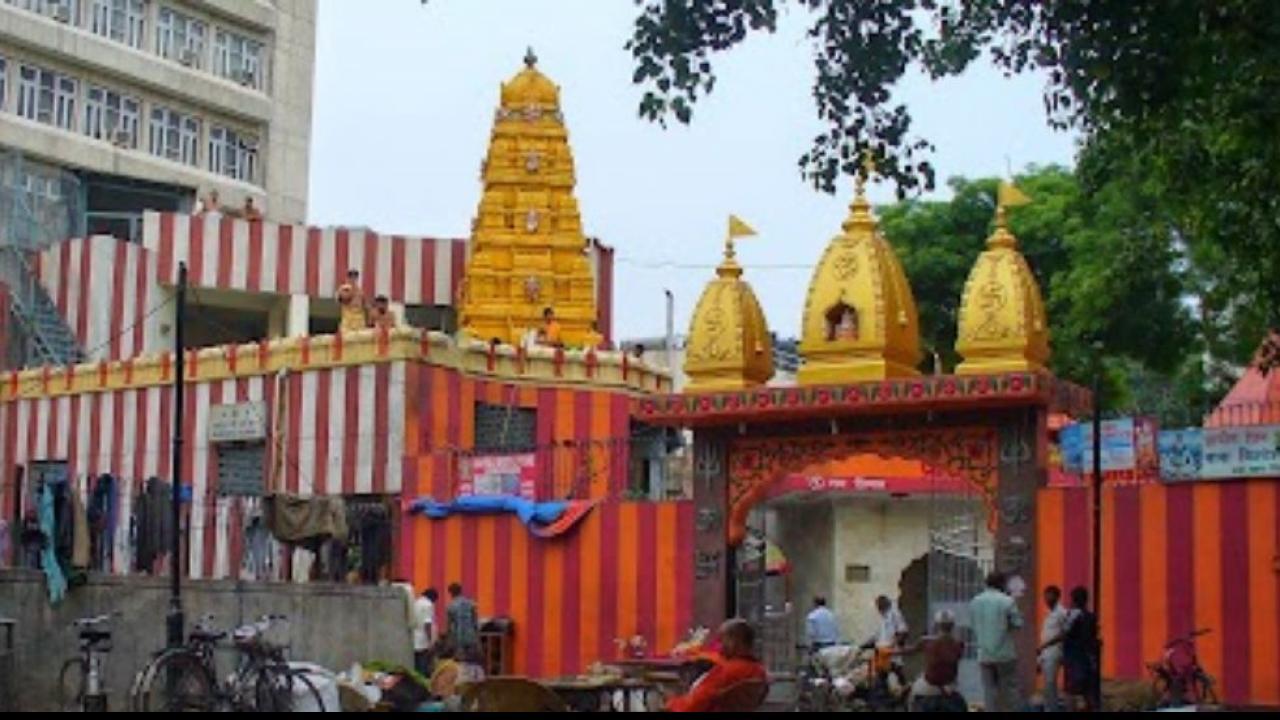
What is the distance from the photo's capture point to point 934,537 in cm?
2977

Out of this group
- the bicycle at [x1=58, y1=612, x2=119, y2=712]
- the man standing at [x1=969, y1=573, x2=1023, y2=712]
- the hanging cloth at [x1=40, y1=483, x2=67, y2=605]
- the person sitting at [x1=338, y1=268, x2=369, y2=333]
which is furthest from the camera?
the person sitting at [x1=338, y1=268, x2=369, y2=333]

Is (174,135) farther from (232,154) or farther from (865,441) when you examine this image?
(865,441)

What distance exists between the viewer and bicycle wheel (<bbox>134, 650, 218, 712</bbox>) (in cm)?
1836

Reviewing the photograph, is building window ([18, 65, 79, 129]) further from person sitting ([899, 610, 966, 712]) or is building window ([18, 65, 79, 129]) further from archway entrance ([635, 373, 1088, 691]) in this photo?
person sitting ([899, 610, 966, 712])

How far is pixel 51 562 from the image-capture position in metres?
21.2

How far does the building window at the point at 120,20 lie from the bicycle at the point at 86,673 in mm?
31071

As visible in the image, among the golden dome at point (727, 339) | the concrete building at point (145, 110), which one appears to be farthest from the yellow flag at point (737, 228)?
the concrete building at point (145, 110)

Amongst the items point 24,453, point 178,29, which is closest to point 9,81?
point 178,29

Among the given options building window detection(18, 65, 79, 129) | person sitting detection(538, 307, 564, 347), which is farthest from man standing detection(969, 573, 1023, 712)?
building window detection(18, 65, 79, 129)

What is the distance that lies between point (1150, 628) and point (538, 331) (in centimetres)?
1912

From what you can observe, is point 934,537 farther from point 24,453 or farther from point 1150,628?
point 24,453

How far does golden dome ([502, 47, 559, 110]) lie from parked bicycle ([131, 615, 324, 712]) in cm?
2501

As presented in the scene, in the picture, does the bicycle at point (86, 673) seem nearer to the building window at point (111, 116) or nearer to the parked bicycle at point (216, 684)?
the parked bicycle at point (216, 684)

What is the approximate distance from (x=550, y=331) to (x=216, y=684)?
64.4ft
